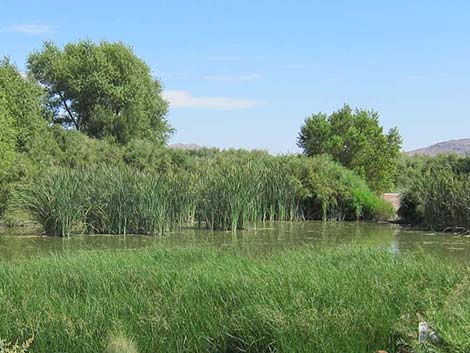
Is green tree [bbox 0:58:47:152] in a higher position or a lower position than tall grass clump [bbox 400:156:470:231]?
higher

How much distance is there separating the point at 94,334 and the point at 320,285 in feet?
7.93

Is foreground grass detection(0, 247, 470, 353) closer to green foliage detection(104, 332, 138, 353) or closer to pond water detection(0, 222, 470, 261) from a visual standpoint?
green foliage detection(104, 332, 138, 353)

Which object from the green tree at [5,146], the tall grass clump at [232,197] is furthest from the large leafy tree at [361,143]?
the green tree at [5,146]

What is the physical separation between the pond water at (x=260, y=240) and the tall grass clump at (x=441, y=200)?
85cm

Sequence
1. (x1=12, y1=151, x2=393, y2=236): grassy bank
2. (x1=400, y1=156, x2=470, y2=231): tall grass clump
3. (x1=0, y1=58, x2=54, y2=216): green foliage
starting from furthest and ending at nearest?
(x1=0, y1=58, x2=54, y2=216): green foliage, (x1=400, y1=156, x2=470, y2=231): tall grass clump, (x1=12, y1=151, x2=393, y2=236): grassy bank

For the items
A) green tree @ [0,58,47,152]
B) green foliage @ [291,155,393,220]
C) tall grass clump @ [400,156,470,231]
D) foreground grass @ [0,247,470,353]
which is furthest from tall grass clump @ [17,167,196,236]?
foreground grass @ [0,247,470,353]

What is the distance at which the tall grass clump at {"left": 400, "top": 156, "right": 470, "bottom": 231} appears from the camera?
19703 millimetres

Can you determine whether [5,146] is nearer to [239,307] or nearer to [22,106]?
[22,106]

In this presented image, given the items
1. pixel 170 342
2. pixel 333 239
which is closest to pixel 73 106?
pixel 333 239

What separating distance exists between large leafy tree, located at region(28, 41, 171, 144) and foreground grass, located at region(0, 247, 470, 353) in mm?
31817

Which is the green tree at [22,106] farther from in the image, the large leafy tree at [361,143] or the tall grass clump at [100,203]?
the large leafy tree at [361,143]

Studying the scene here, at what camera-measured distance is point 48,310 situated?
724cm

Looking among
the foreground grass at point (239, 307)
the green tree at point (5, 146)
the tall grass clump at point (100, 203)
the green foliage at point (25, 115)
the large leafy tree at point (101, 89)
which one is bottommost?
the foreground grass at point (239, 307)

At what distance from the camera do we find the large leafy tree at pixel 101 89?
4034 centimetres
